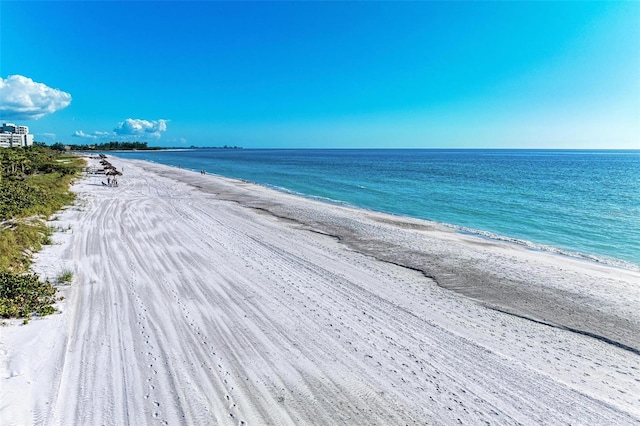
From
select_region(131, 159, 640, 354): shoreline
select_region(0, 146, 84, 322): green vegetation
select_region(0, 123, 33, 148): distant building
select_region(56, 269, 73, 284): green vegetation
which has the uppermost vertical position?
select_region(0, 123, 33, 148): distant building

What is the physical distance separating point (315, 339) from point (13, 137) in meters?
153

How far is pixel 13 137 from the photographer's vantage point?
114 metres

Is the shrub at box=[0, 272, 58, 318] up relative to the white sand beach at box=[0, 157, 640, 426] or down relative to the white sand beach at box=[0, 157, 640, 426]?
up

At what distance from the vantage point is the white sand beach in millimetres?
4965

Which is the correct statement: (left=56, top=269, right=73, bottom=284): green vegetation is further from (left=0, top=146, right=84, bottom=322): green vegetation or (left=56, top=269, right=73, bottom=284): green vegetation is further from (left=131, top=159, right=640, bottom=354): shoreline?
(left=131, top=159, right=640, bottom=354): shoreline

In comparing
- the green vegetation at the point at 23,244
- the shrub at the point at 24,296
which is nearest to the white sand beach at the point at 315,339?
the shrub at the point at 24,296

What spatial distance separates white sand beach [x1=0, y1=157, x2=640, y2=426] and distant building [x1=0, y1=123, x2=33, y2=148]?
104140 mm

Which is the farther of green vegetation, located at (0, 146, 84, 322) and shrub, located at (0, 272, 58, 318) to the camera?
green vegetation, located at (0, 146, 84, 322)

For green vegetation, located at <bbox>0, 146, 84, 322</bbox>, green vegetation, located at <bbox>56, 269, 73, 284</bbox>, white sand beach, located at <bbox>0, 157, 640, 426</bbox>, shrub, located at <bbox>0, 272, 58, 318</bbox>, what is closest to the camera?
white sand beach, located at <bbox>0, 157, 640, 426</bbox>

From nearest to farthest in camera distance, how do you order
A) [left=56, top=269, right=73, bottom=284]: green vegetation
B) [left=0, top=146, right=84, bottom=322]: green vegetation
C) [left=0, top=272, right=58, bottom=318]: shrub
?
1. [left=0, top=272, right=58, bottom=318]: shrub
2. [left=0, top=146, right=84, bottom=322]: green vegetation
3. [left=56, top=269, right=73, bottom=284]: green vegetation

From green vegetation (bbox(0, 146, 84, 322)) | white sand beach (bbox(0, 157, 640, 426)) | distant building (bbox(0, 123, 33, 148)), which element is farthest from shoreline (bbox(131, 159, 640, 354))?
distant building (bbox(0, 123, 33, 148))

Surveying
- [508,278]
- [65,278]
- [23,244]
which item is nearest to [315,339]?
[65,278]

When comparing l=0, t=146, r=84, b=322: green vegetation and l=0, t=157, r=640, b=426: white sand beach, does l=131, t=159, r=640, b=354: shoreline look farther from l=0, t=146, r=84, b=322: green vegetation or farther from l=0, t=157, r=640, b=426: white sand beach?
l=0, t=146, r=84, b=322: green vegetation

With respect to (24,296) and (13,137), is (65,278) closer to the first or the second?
(24,296)
